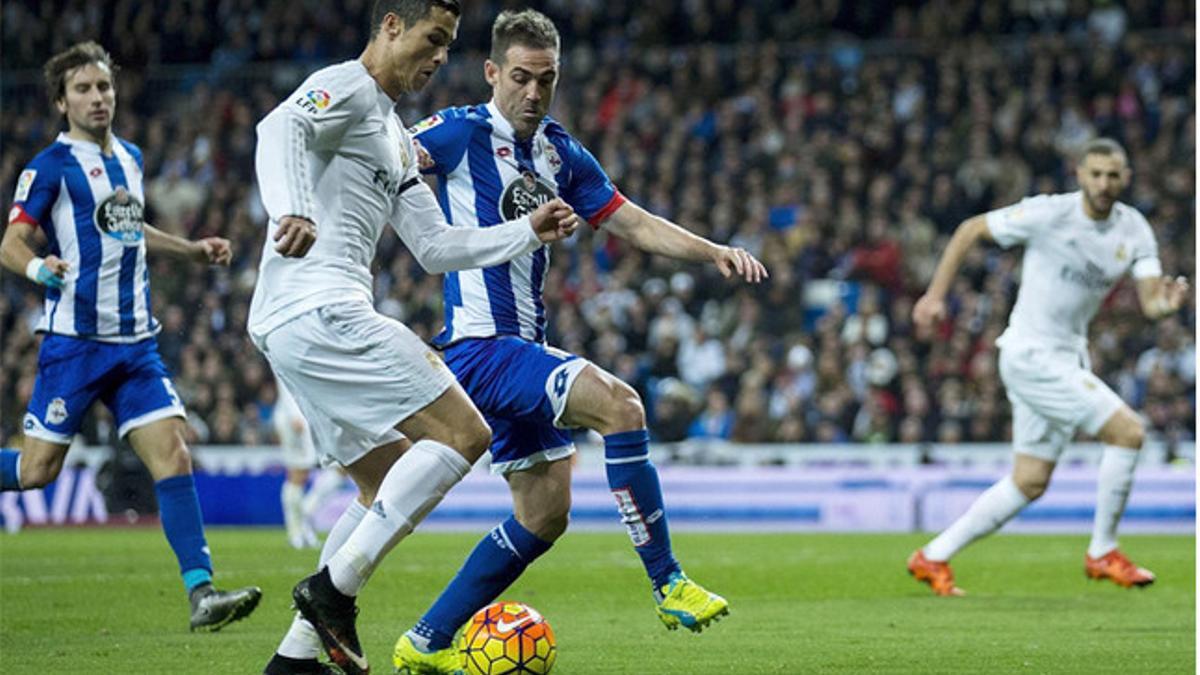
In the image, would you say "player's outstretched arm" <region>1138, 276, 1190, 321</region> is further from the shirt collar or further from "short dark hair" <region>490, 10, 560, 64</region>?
the shirt collar

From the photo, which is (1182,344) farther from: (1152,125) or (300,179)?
(300,179)

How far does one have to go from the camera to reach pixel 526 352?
698 cm

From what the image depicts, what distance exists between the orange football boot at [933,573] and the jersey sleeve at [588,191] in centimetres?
421

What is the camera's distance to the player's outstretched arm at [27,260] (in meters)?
8.66

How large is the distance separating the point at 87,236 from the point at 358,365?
349 centimetres

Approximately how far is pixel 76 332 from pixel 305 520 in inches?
310

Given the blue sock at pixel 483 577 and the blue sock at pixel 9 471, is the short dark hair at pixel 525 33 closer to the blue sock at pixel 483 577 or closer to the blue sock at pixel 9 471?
the blue sock at pixel 483 577

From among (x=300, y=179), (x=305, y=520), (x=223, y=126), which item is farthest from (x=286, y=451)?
A: (x=300, y=179)

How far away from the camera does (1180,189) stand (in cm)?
2161

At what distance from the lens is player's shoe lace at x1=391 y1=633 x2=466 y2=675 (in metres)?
6.69

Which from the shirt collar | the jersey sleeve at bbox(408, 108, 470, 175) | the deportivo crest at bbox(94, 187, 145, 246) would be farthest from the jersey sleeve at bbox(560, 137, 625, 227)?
the shirt collar

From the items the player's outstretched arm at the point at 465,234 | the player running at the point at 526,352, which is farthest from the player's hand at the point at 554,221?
the player running at the point at 526,352

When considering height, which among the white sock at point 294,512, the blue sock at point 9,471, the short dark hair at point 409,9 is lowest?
the white sock at point 294,512

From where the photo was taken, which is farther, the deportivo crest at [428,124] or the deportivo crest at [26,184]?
the deportivo crest at [26,184]
